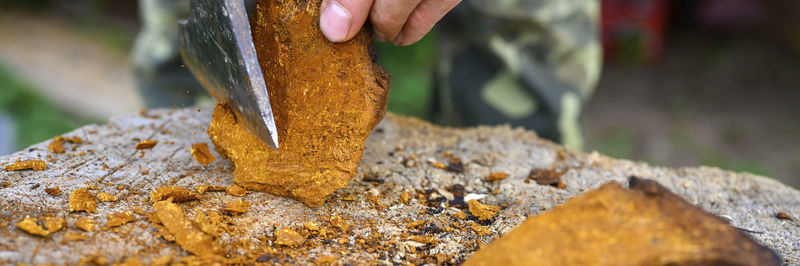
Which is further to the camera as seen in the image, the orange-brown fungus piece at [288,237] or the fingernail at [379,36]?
the fingernail at [379,36]

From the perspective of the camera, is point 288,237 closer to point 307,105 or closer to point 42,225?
point 307,105

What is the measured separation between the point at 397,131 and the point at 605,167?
Result: 0.70 metres

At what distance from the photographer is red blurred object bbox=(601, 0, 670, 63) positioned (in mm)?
4770

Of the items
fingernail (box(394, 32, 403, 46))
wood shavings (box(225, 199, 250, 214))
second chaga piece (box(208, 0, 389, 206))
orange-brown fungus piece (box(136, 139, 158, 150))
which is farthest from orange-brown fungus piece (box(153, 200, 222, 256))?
fingernail (box(394, 32, 403, 46))

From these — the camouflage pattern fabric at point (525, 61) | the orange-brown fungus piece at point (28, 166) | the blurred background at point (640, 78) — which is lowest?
the orange-brown fungus piece at point (28, 166)

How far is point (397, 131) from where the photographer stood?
2018 millimetres

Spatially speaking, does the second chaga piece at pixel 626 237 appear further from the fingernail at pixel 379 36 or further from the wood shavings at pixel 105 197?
the wood shavings at pixel 105 197

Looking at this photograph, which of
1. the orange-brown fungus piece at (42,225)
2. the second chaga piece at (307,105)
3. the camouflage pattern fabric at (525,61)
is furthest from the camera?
the camouflage pattern fabric at (525,61)

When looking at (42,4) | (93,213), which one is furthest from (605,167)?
(42,4)

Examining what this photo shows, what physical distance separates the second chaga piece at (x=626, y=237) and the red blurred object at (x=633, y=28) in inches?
158

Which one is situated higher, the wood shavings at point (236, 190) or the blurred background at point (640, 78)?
the blurred background at point (640, 78)

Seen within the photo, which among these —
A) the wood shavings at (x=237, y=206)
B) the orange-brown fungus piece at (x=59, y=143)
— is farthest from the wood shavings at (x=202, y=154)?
the orange-brown fungus piece at (x=59, y=143)

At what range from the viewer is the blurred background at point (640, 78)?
13.7ft

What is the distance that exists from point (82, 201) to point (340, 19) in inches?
28.9
